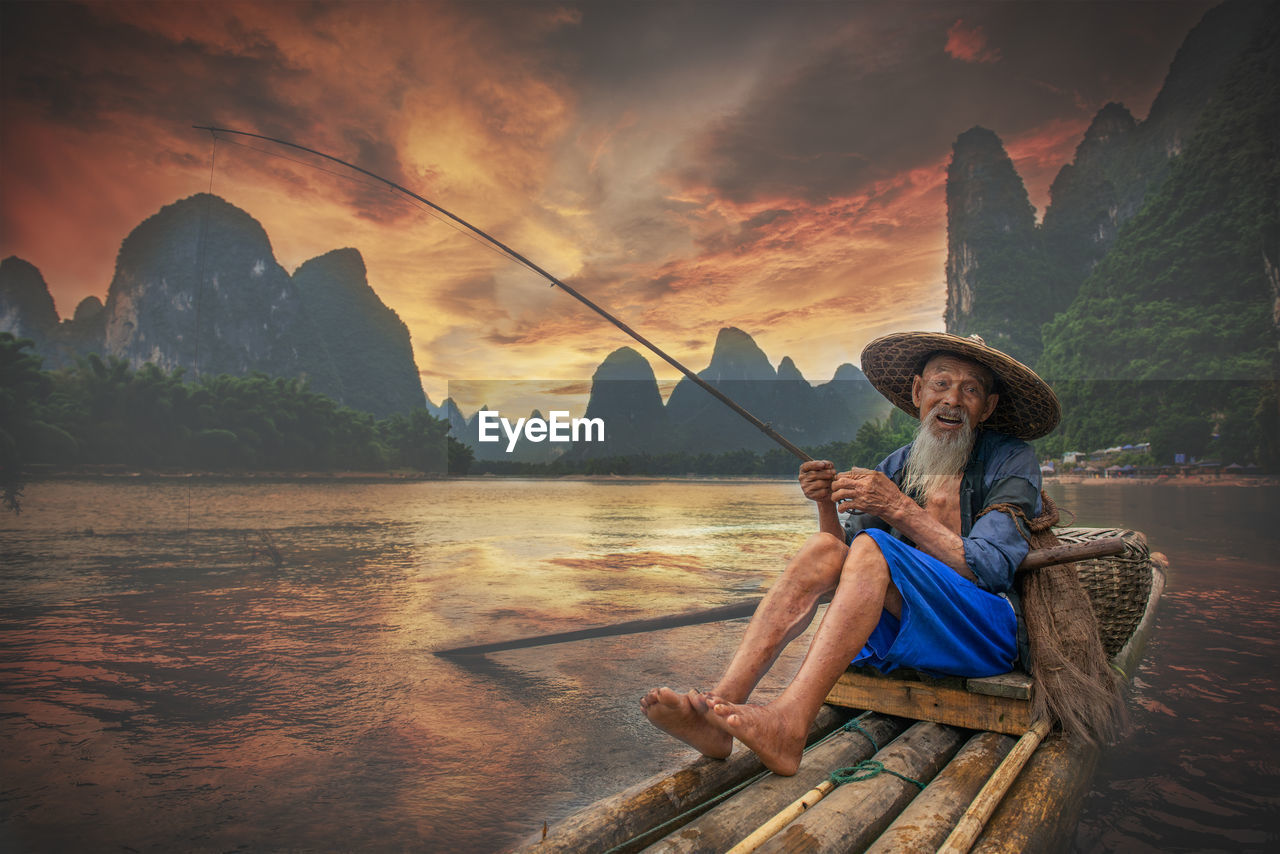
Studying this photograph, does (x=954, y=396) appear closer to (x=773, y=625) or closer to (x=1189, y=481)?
(x=773, y=625)

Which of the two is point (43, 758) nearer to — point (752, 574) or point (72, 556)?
point (752, 574)

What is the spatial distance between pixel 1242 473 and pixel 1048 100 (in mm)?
29912

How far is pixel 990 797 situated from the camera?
1.16 m

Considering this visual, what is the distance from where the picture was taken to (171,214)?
5741cm

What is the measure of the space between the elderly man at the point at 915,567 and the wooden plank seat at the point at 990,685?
0.04 m

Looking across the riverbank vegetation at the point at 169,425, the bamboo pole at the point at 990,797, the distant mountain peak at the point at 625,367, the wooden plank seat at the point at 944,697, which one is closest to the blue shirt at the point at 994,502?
the wooden plank seat at the point at 944,697

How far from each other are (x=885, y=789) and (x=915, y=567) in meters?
0.43

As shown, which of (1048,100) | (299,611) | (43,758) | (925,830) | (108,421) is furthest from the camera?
(1048,100)

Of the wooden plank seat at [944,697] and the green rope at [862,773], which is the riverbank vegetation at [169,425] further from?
the green rope at [862,773]

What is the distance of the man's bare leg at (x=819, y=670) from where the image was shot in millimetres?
1255

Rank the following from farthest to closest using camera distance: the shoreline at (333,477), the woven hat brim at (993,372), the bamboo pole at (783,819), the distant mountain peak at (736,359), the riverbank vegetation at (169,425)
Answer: the distant mountain peak at (736,359) < the riverbank vegetation at (169,425) < the shoreline at (333,477) < the woven hat brim at (993,372) < the bamboo pole at (783,819)

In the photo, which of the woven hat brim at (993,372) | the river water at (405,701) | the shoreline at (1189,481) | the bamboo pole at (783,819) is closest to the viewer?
the bamboo pole at (783,819)

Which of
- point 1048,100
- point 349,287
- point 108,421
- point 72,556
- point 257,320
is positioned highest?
Answer: point 1048,100

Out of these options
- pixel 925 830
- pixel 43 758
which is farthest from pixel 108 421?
pixel 925 830
